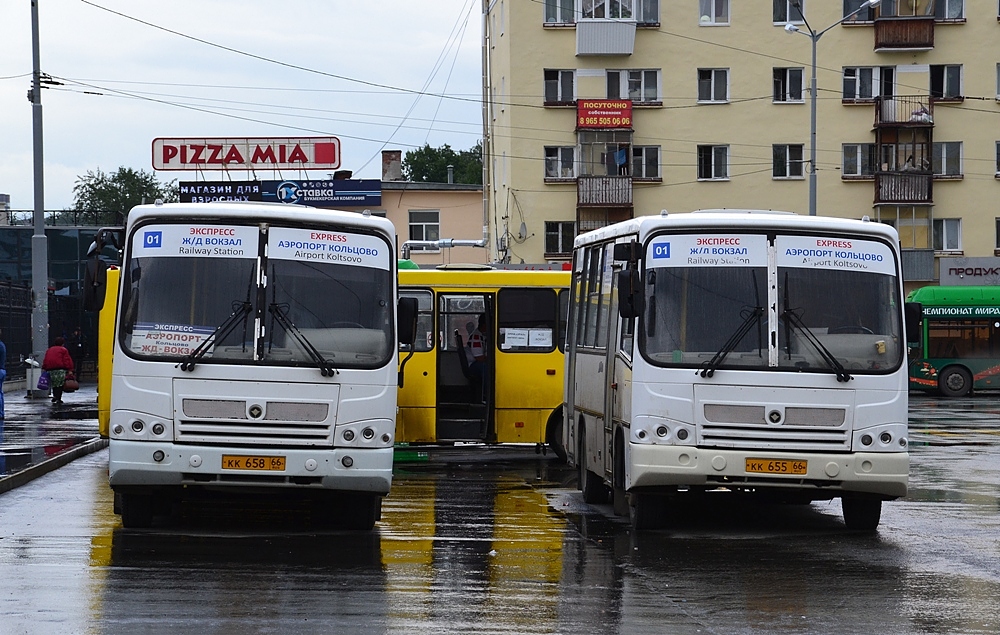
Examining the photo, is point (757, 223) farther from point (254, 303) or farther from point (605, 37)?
point (605, 37)

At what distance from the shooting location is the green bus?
4338 cm

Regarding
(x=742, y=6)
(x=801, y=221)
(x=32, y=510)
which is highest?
(x=742, y=6)

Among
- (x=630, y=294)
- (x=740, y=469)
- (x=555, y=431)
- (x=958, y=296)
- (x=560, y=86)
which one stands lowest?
(x=555, y=431)

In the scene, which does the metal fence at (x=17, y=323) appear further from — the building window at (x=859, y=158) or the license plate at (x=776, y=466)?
the building window at (x=859, y=158)

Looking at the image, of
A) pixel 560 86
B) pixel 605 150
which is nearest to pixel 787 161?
pixel 605 150

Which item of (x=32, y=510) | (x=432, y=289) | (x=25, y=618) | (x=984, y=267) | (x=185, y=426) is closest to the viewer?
(x=25, y=618)

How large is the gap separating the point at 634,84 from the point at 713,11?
4.19 m

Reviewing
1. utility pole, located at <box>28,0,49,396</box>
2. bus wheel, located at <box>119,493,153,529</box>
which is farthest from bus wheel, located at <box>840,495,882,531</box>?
utility pole, located at <box>28,0,49,396</box>

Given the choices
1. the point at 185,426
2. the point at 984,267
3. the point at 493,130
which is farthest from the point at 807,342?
the point at 493,130

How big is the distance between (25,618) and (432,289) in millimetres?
12601

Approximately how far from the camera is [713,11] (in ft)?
180

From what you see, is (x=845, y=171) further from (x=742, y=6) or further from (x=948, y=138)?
(x=742, y=6)

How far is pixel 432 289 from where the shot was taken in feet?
66.5

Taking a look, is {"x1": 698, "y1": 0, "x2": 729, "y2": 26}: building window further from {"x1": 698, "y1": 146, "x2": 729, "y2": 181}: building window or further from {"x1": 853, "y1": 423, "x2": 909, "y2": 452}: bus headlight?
{"x1": 853, "y1": 423, "x2": 909, "y2": 452}: bus headlight
